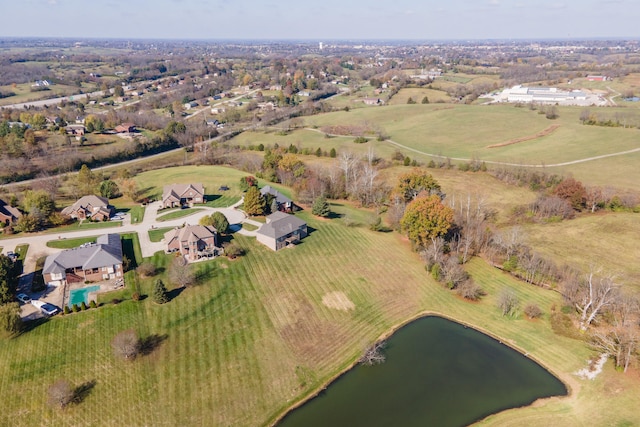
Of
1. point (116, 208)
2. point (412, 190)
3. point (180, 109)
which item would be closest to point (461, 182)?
point (412, 190)

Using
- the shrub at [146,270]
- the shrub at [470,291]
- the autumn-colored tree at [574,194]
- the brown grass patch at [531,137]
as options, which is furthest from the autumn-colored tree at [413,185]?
the brown grass patch at [531,137]

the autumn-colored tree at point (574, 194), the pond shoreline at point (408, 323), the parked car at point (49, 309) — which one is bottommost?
the pond shoreline at point (408, 323)

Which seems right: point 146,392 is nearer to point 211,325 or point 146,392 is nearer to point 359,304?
point 211,325

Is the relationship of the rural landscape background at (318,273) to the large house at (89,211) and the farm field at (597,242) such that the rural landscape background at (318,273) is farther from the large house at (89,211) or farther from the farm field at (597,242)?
the large house at (89,211)

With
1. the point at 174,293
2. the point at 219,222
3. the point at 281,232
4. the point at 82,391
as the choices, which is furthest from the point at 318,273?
the point at 82,391

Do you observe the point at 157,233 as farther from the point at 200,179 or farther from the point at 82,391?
the point at 82,391

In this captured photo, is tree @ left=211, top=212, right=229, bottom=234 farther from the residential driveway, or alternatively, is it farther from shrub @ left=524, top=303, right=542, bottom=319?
shrub @ left=524, top=303, right=542, bottom=319

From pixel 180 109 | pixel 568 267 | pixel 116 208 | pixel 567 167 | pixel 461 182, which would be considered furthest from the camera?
pixel 180 109

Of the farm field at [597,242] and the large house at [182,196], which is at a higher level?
the large house at [182,196]
